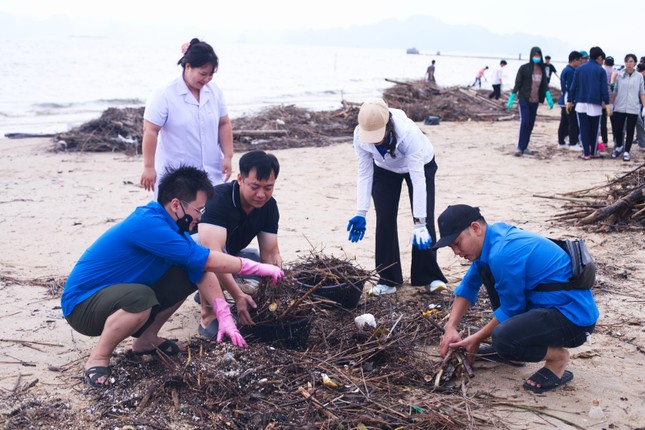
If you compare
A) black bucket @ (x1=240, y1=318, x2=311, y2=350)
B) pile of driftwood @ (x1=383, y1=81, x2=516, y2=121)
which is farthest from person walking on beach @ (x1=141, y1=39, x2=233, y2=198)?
pile of driftwood @ (x1=383, y1=81, x2=516, y2=121)

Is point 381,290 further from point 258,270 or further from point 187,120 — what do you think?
point 187,120

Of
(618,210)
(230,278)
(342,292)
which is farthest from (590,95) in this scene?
(230,278)

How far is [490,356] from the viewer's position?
145 inches

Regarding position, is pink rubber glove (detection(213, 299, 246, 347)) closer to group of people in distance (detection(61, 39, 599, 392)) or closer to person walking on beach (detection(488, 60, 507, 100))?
group of people in distance (detection(61, 39, 599, 392))

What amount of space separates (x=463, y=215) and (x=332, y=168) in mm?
7306

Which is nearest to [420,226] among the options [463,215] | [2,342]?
[463,215]

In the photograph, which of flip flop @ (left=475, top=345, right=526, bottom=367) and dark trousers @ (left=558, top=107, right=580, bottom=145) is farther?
dark trousers @ (left=558, top=107, right=580, bottom=145)

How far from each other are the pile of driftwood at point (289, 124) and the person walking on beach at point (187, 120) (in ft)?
25.3

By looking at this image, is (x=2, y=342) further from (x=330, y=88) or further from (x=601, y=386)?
(x=330, y=88)

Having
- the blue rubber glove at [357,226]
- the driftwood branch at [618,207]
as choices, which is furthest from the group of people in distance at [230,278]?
the driftwood branch at [618,207]

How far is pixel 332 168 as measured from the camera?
34.2 feet

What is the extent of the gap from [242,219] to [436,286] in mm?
1614

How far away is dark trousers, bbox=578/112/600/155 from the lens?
1049 cm

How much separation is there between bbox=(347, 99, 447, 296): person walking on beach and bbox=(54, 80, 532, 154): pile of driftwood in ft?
25.6
